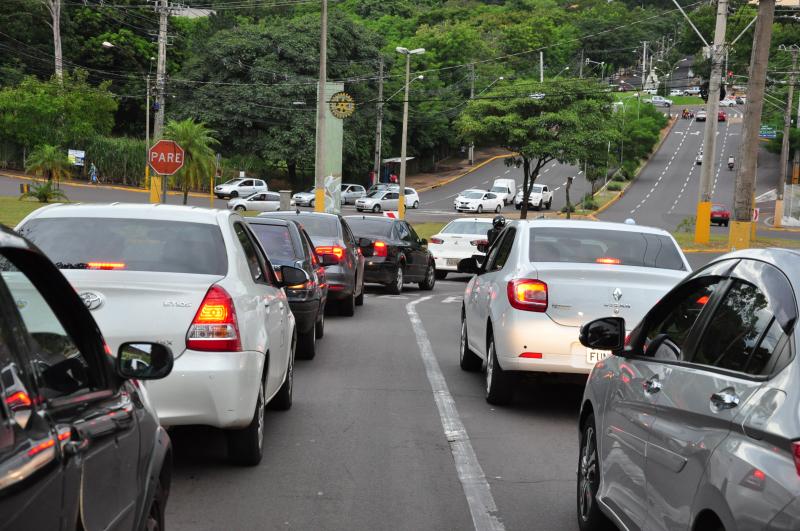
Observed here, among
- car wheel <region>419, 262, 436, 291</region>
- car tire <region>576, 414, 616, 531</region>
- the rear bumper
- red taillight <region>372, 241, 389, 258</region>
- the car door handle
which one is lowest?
car wheel <region>419, 262, 436, 291</region>

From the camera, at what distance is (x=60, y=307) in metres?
3.43

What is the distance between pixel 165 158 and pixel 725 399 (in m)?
24.1

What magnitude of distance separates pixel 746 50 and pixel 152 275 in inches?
4493

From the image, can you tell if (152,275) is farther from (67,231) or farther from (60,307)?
(60,307)

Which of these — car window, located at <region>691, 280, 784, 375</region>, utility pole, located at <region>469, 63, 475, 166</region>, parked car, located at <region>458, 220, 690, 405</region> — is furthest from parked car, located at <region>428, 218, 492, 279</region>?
utility pole, located at <region>469, 63, 475, 166</region>

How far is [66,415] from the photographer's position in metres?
3.04

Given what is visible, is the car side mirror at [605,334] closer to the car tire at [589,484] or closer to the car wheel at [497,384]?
the car tire at [589,484]

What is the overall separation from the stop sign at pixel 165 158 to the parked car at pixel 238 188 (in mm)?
39643

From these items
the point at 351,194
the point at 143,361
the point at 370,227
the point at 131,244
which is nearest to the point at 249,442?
the point at 131,244

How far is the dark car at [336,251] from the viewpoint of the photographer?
54.1ft

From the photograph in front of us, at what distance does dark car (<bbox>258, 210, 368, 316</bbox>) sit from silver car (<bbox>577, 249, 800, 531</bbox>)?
10.8m

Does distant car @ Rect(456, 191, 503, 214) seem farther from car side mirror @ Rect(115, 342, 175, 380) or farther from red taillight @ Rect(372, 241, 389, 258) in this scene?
car side mirror @ Rect(115, 342, 175, 380)

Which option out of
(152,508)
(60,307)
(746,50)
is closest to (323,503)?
(152,508)

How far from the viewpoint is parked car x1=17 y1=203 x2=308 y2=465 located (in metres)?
6.35
